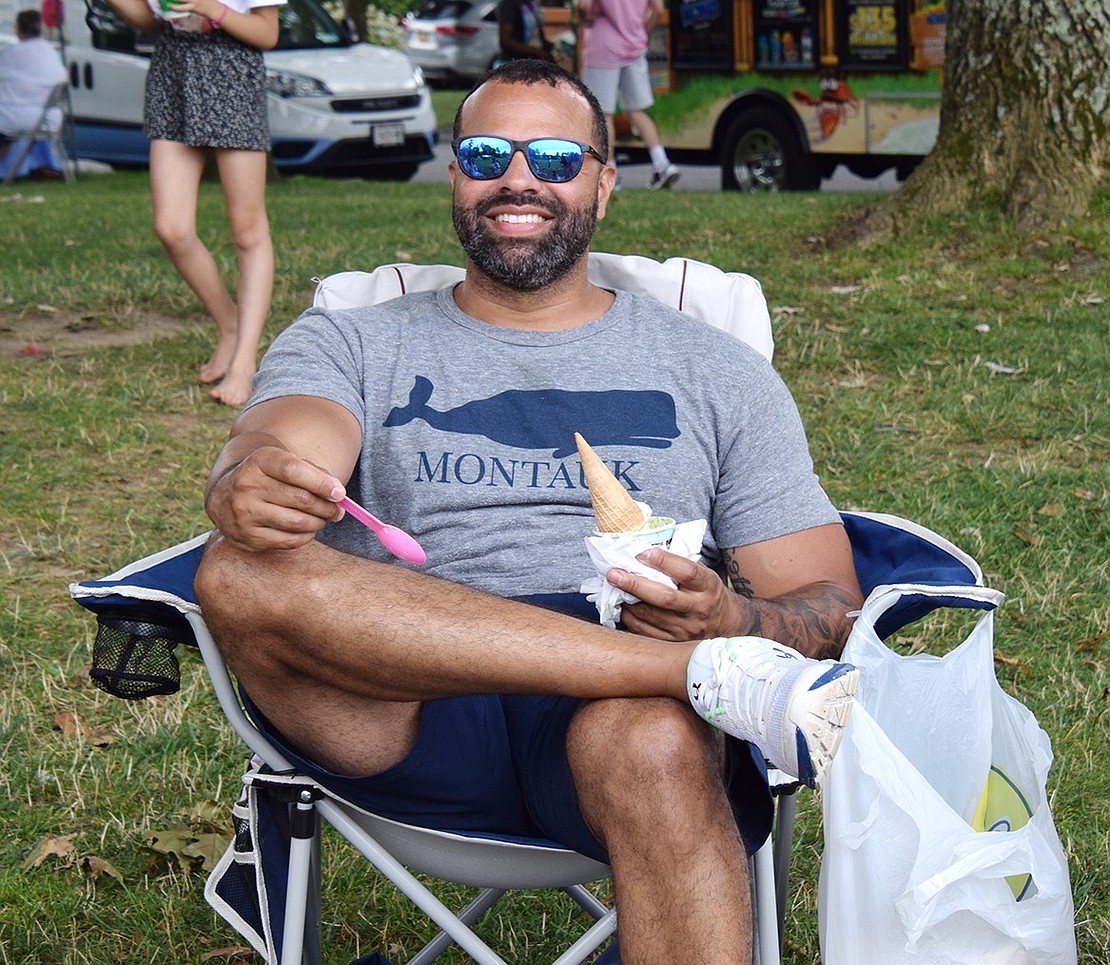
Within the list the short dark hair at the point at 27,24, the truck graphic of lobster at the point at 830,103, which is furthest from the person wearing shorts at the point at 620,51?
the short dark hair at the point at 27,24

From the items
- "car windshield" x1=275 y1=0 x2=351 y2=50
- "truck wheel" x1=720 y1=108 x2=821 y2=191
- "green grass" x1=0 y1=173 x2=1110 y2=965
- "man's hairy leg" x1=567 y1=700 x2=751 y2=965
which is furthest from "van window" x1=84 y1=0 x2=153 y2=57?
"man's hairy leg" x1=567 y1=700 x2=751 y2=965

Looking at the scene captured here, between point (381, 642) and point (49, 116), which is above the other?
point (49, 116)

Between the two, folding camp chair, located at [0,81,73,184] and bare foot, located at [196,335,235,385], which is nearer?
bare foot, located at [196,335,235,385]

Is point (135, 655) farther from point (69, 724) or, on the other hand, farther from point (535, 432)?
point (69, 724)

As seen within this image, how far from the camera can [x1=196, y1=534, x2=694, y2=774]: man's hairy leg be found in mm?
2229

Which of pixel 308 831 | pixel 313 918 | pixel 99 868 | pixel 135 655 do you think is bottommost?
pixel 99 868

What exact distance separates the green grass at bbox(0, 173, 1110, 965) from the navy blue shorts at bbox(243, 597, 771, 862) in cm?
66

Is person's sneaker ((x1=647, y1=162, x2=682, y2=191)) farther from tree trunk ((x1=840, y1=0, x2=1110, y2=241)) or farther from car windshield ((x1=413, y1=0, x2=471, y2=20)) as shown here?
car windshield ((x1=413, y1=0, x2=471, y2=20))

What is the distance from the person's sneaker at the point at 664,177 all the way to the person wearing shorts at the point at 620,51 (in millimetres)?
235

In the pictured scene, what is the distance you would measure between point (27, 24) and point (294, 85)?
2548mm

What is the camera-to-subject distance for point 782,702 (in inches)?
81.4

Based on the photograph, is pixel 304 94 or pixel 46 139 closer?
pixel 304 94

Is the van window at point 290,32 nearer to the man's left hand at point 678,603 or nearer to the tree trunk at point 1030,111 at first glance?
the tree trunk at point 1030,111

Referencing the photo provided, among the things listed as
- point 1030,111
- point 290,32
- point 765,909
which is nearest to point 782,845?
point 765,909
